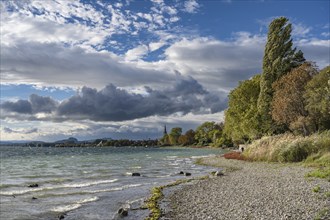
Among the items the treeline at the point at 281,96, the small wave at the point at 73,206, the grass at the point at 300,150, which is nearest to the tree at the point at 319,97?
the treeline at the point at 281,96

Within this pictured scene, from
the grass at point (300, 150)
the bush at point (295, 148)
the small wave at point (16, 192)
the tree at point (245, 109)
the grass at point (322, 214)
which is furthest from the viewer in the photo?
the tree at point (245, 109)

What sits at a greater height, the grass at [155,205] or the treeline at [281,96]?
the treeline at [281,96]

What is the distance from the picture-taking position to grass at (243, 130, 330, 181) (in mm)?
31969

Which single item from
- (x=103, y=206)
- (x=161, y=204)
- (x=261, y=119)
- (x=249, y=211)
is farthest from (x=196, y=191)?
(x=261, y=119)

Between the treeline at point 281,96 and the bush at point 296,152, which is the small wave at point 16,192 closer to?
the bush at point 296,152

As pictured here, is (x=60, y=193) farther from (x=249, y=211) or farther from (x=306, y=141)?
(x=306, y=141)

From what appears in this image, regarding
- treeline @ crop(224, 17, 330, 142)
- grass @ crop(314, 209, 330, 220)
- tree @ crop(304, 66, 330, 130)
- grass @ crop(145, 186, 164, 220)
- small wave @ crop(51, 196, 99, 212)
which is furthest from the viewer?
treeline @ crop(224, 17, 330, 142)

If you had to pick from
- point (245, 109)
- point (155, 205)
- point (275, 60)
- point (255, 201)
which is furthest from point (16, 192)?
point (245, 109)

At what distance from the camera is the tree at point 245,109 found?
64.9 m

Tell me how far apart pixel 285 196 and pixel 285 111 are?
33378 millimetres

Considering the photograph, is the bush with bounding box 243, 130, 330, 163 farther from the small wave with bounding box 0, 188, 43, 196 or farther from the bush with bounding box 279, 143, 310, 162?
the small wave with bounding box 0, 188, 43, 196

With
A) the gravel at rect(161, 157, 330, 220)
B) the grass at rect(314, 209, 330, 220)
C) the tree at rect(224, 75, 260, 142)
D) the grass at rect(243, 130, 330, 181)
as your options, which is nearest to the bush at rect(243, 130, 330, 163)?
the grass at rect(243, 130, 330, 181)

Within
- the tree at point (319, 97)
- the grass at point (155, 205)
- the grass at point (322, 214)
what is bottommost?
the grass at point (155, 205)

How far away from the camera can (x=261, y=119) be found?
201 ft
